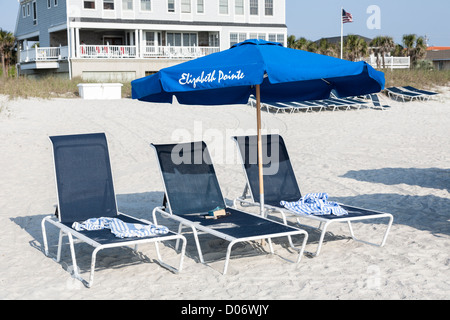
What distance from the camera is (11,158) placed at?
41.2 feet

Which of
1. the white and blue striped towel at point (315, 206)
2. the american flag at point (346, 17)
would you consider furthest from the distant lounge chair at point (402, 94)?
the white and blue striped towel at point (315, 206)

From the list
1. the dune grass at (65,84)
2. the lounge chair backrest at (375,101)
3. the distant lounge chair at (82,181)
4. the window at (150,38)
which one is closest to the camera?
the distant lounge chair at (82,181)

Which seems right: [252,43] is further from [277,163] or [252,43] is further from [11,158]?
[11,158]

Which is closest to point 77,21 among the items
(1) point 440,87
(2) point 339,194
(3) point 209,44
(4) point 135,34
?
(4) point 135,34

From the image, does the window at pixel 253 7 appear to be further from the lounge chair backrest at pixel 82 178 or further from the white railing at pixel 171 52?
the lounge chair backrest at pixel 82 178

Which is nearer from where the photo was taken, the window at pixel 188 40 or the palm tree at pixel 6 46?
the window at pixel 188 40

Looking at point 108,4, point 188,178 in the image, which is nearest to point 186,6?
point 108,4

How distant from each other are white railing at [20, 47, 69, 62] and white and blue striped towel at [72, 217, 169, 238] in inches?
1137

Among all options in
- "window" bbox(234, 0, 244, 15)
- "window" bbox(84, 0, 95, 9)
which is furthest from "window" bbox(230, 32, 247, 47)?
"window" bbox(84, 0, 95, 9)

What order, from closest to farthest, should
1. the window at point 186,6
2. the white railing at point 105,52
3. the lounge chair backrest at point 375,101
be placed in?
the lounge chair backrest at point 375,101 < the white railing at point 105,52 < the window at point 186,6

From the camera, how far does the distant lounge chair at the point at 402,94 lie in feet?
81.4

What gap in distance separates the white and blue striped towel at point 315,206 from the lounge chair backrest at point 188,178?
881 millimetres

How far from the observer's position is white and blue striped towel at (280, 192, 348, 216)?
6.41m

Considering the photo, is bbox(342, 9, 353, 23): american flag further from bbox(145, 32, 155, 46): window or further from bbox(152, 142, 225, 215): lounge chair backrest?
bbox(152, 142, 225, 215): lounge chair backrest
